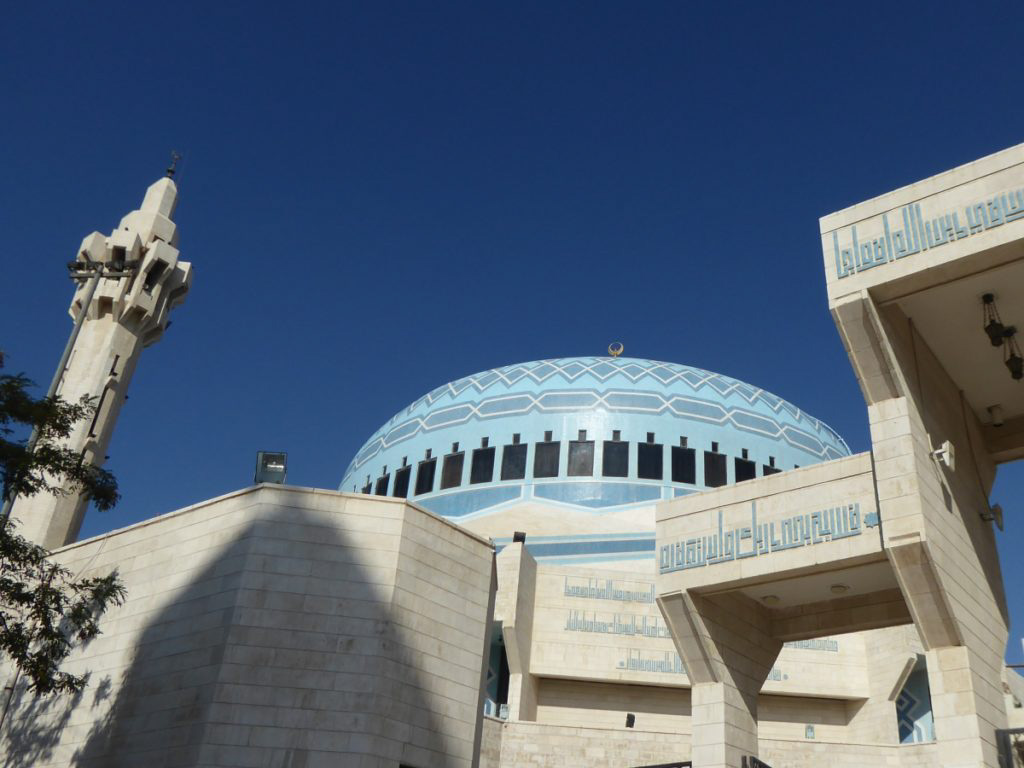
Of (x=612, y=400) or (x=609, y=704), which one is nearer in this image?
(x=609, y=704)

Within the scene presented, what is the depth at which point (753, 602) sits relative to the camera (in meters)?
17.6

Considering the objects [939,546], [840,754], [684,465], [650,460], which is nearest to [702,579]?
[939,546]

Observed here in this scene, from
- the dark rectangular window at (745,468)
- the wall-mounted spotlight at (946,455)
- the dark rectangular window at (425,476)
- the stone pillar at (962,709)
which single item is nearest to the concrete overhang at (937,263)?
the wall-mounted spotlight at (946,455)

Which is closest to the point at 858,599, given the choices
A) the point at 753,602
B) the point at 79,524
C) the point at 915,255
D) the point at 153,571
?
the point at 753,602

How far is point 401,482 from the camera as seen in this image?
45.6m

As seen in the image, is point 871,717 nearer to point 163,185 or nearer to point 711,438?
point 711,438

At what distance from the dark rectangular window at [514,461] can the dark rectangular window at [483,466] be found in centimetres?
56

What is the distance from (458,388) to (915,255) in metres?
35.8

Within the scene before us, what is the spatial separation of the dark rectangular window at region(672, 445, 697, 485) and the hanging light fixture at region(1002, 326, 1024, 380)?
2655 centimetres

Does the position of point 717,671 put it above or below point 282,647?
above

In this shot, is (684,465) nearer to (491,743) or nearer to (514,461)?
(514,461)

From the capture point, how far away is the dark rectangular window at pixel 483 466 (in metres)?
42.9

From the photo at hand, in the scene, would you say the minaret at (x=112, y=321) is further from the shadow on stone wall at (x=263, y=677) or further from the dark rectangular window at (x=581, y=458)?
the dark rectangular window at (x=581, y=458)

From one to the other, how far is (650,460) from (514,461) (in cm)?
566
